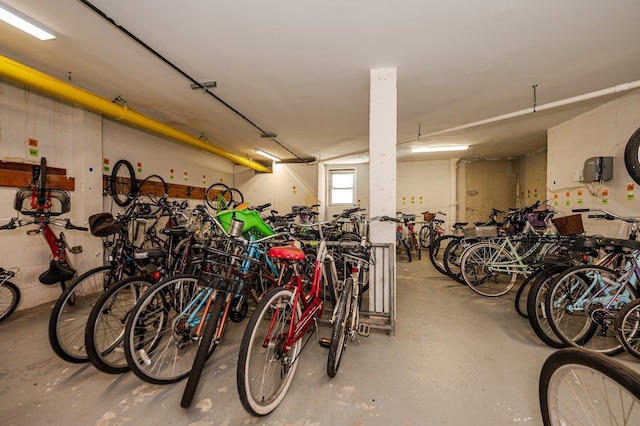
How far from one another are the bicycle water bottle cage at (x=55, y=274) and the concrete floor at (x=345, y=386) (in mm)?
462

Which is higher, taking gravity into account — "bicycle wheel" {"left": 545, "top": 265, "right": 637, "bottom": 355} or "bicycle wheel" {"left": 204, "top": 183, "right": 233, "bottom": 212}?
"bicycle wheel" {"left": 204, "top": 183, "right": 233, "bottom": 212}

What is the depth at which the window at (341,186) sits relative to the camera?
674 cm

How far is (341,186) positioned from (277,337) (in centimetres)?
582

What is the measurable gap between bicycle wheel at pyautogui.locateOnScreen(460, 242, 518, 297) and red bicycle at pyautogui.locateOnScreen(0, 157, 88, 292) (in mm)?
4323

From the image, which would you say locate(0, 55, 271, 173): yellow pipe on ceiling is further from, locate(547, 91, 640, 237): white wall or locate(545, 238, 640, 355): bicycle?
locate(547, 91, 640, 237): white wall

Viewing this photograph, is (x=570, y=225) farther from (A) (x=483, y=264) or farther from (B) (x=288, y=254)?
(B) (x=288, y=254)

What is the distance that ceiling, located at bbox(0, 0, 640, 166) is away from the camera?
1601 millimetres

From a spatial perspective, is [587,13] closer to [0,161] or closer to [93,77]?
[93,77]

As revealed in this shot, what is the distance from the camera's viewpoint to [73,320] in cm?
191

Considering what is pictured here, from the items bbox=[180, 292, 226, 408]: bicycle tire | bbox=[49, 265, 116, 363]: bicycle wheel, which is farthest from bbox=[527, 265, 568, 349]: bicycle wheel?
bbox=[49, 265, 116, 363]: bicycle wheel

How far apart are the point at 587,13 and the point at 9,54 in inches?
186

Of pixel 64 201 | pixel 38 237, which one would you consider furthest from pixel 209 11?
pixel 38 237

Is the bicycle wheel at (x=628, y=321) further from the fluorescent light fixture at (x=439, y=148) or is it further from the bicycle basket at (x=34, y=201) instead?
the bicycle basket at (x=34, y=201)

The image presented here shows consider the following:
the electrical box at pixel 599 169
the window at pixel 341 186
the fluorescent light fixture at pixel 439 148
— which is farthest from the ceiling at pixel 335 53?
the window at pixel 341 186
